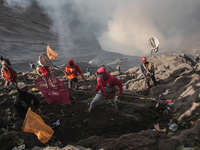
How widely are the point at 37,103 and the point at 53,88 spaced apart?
1.48 m

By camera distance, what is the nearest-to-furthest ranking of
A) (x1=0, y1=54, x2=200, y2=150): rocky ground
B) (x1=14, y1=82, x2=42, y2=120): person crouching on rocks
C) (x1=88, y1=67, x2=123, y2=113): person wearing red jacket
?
(x1=0, y1=54, x2=200, y2=150): rocky ground, (x1=14, y1=82, x2=42, y2=120): person crouching on rocks, (x1=88, y1=67, x2=123, y2=113): person wearing red jacket

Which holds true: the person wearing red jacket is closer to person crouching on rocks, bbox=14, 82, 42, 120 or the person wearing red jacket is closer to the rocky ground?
the rocky ground

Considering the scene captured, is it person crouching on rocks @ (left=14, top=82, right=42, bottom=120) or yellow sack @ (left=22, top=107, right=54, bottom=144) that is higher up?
person crouching on rocks @ (left=14, top=82, right=42, bottom=120)

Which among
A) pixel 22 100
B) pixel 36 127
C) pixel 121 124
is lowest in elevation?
pixel 121 124

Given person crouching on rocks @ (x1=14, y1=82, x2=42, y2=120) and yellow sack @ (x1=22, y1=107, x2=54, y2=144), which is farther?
person crouching on rocks @ (x1=14, y1=82, x2=42, y2=120)

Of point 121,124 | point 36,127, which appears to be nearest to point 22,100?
point 36,127

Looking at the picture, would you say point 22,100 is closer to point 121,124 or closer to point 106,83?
point 106,83

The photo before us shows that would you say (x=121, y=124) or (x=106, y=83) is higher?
(x=106, y=83)

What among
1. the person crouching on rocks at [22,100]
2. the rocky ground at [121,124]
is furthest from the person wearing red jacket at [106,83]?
the person crouching on rocks at [22,100]

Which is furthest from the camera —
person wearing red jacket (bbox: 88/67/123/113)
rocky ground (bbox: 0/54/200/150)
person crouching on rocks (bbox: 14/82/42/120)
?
person wearing red jacket (bbox: 88/67/123/113)

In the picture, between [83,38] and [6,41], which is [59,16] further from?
[6,41]

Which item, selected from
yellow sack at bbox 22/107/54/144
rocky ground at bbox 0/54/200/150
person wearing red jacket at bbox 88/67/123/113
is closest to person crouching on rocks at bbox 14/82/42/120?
rocky ground at bbox 0/54/200/150

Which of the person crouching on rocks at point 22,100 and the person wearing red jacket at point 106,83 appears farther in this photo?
the person wearing red jacket at point 106,83

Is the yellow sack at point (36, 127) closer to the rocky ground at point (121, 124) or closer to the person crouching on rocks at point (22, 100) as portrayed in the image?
the rocky ground at point (121, 124)
